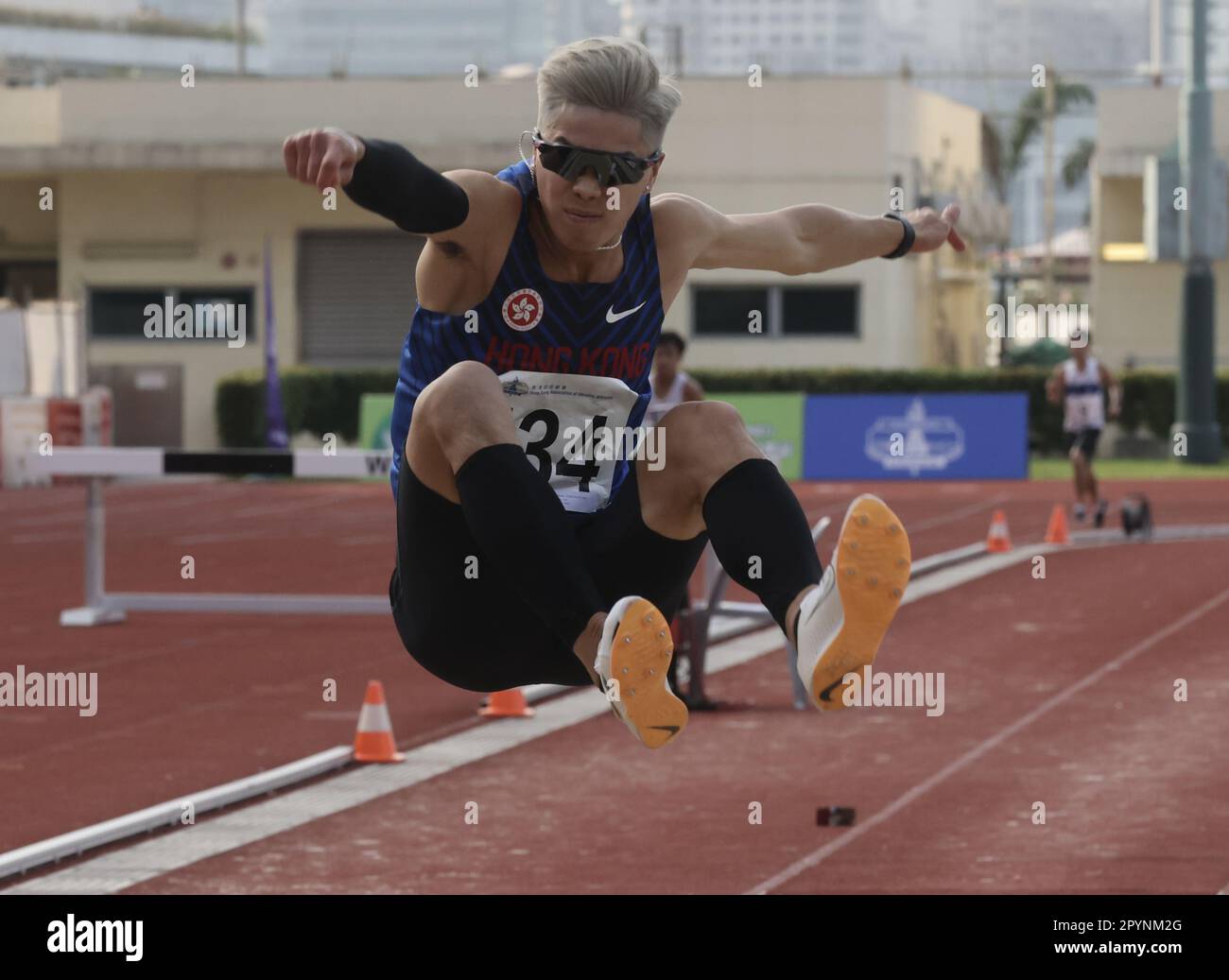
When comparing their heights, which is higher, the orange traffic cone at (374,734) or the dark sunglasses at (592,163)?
the dark sunglasses at (592,163)

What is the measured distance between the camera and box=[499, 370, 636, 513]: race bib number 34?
367cm

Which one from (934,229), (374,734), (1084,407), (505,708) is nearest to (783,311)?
(1084,407)

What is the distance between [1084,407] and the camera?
19.4m

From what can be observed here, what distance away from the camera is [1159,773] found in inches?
356

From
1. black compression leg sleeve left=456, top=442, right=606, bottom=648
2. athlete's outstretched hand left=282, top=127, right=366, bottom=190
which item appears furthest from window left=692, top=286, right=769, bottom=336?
athlete's outstretched hand left=282, top=127, right=366, bottom=190

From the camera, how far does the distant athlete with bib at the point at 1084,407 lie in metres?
19.0

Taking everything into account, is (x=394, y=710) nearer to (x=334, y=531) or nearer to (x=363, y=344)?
(x=334, y=531)

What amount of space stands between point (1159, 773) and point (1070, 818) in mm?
994

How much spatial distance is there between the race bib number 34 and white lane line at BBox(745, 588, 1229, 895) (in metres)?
3.47

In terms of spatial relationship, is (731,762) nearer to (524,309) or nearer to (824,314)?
(524,309)

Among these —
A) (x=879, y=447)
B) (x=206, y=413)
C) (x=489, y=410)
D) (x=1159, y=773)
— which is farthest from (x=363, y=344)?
(x=489, y=410)

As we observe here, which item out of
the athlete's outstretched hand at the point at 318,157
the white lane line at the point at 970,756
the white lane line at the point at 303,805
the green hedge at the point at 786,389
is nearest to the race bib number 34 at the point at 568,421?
the athlete's outstretched hand at the point at 318,157

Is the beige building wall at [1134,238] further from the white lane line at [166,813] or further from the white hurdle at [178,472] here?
the white lane line at [166,813]

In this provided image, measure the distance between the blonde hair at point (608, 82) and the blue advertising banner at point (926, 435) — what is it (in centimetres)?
1970
